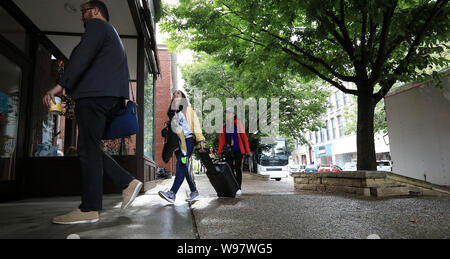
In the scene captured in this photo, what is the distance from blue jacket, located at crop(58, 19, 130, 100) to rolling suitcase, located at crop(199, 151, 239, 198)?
7.63 feet

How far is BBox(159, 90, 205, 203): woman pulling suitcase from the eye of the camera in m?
4.32

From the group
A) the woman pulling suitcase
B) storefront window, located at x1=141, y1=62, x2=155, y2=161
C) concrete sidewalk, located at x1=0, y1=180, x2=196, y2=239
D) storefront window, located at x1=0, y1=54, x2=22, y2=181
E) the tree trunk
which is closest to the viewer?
concrete sidewalk, located at x1=0, y1=180, x2=196, y2=239

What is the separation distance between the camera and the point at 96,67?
2.78 m

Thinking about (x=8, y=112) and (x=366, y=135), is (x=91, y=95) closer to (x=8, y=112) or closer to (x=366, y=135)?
(x=8, y=112)

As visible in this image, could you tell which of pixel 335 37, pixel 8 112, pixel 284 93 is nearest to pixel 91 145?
pixel 8 112

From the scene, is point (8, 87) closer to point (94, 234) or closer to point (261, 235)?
point (94, 234)

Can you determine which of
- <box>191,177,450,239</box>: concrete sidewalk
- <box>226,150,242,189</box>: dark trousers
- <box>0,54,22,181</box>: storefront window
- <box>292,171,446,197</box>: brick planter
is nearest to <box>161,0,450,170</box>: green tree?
<box>292,171,446,197</box>: brick planter

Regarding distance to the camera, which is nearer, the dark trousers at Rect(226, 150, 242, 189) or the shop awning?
the shop awning

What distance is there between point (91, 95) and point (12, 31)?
143 inches

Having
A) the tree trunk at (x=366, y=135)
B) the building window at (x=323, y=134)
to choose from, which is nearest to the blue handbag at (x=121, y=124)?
the tree trunk at (x=366, y=135)

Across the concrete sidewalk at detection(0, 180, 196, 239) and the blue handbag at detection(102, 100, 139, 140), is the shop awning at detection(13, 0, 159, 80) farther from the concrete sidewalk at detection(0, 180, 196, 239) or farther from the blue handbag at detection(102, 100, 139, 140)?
the concrete sidewalk at detection(0, 180, 196, 239)

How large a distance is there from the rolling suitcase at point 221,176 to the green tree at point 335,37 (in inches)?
129
